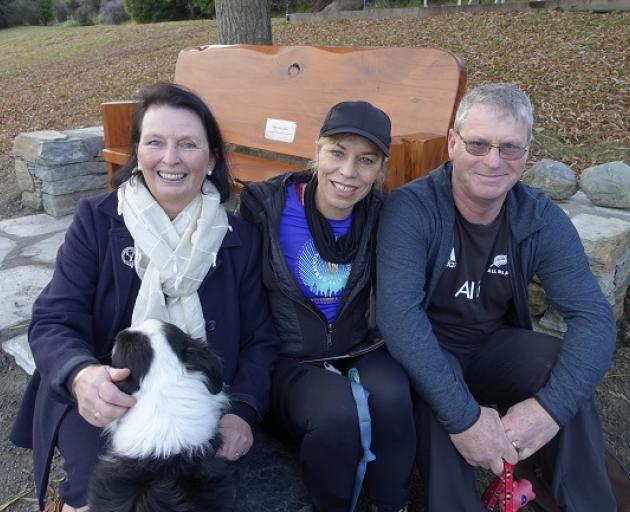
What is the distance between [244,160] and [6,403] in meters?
2.24

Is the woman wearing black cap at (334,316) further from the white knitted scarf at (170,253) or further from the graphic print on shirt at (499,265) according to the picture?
the graphic print on shirt at (499,265)

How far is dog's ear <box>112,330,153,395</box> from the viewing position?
5.57 feet

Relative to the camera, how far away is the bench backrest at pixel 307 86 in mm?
3035

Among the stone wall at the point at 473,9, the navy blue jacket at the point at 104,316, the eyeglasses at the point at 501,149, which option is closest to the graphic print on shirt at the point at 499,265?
the eyeglasses at the point at 501,149

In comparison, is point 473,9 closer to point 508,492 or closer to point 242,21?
point 242,21

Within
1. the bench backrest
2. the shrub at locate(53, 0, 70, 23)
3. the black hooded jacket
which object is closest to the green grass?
the bench backrest

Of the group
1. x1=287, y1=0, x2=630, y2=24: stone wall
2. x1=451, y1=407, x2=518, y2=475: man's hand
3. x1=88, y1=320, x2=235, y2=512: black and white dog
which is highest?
x1=287, y1=0, x2=630, y2=24: stone wall

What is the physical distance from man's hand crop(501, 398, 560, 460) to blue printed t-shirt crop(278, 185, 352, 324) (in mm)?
802

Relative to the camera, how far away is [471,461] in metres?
2.02

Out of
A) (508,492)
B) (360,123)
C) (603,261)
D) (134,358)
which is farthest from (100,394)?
(603,261)

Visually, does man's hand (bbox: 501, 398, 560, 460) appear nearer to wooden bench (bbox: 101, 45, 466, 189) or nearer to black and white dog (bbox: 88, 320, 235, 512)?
black and white dog (bbox: 88, 320, 235, 512)

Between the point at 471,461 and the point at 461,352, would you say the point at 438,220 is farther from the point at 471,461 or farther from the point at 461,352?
the point at 471,461

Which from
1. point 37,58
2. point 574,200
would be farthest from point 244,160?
point 37,58

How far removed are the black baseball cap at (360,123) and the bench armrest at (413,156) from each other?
508 millimetres
